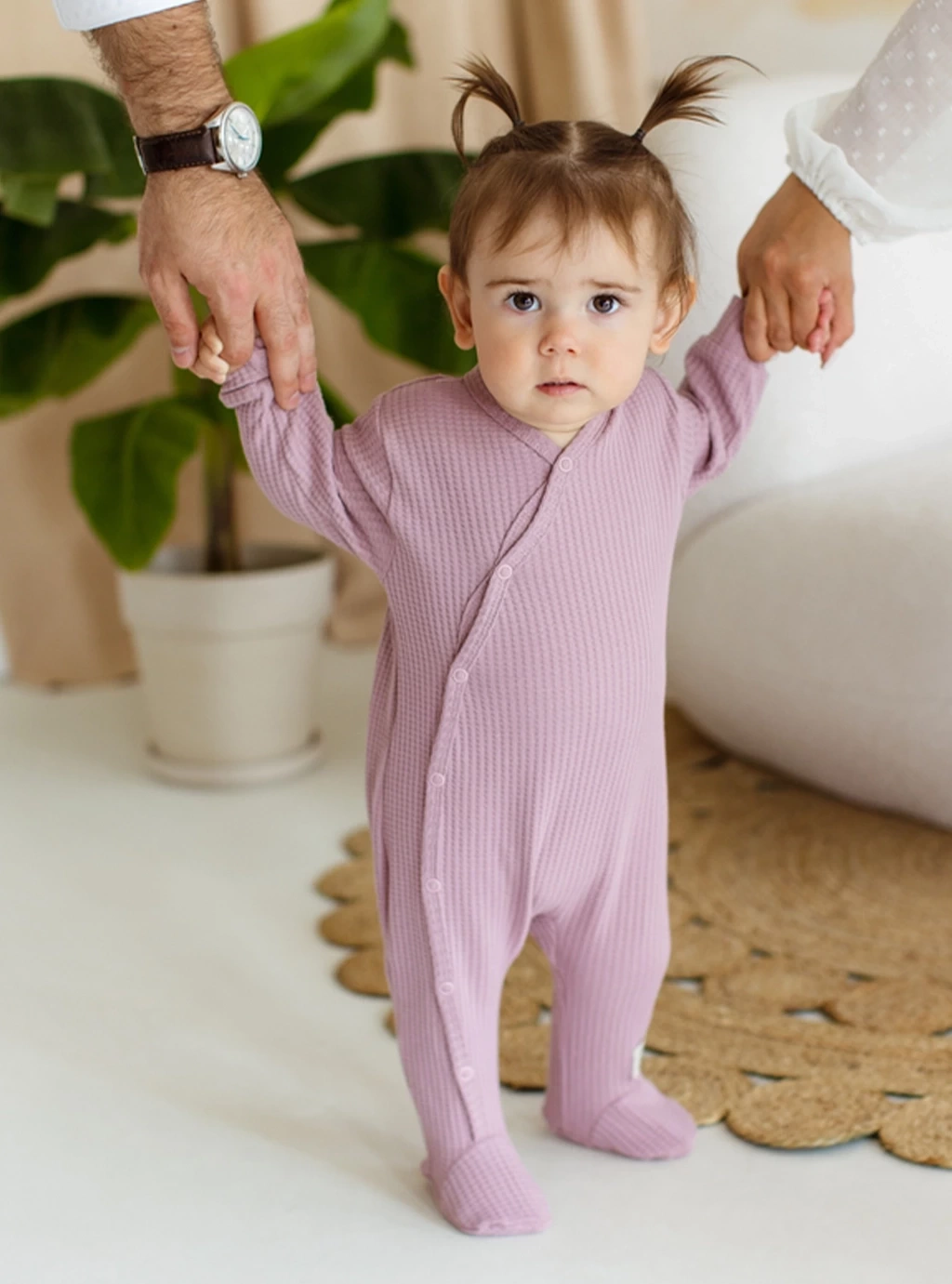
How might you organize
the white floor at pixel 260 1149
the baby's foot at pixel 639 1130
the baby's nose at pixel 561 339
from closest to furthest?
the baby's nose at pixel 561 339
the white floor at pixel 260 1149
the baby's foot at pixel 639 1130

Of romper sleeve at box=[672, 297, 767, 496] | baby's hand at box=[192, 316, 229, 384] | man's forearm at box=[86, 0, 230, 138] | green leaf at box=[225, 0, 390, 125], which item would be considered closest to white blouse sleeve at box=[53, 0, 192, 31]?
man's forearm at box=[86, 0, 230, 138]

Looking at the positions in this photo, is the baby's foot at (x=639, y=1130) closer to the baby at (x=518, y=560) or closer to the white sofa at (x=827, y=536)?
the baby at (x=518, y=560)

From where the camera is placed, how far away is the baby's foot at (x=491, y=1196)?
1.01 meters

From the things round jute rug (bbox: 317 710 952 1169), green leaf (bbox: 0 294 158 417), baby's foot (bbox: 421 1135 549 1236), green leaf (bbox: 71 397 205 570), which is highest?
green leaf (bbox: 0 294 158 417)

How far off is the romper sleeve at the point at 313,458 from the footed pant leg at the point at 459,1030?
9.3 inches

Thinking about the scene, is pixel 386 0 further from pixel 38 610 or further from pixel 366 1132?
pixel 366 1132

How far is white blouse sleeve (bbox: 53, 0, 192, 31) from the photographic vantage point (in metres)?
0.95

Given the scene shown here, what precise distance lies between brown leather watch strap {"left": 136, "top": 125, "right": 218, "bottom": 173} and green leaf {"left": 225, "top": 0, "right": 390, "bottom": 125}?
2.47ft

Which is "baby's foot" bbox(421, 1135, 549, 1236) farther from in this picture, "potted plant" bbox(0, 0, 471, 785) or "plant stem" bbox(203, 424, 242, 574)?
"plant stem" bbox(203, 424, 242, 574)

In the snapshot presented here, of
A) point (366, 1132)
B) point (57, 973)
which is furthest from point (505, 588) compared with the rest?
point (57, 973)

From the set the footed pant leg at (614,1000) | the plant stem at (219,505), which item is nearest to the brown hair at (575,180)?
the footed pant leg at (614,1000)

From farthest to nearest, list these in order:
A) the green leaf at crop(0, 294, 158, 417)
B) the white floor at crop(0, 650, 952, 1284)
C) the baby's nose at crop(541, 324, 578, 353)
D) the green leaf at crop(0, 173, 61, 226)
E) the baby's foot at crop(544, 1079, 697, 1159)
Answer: the green leaf at crop(0, 294, 158, 417)
the green leaf at crop(0, 173, 61, 226)
the baby's foot at crop(544, 1079, 697, 1159)
the white floor at crop(0, 650, 952, 1284)
the baby's nose at crop(541, 324, 578, 353)

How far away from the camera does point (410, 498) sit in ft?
3.10

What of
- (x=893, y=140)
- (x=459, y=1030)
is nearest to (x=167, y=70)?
(x=893, y=140)
